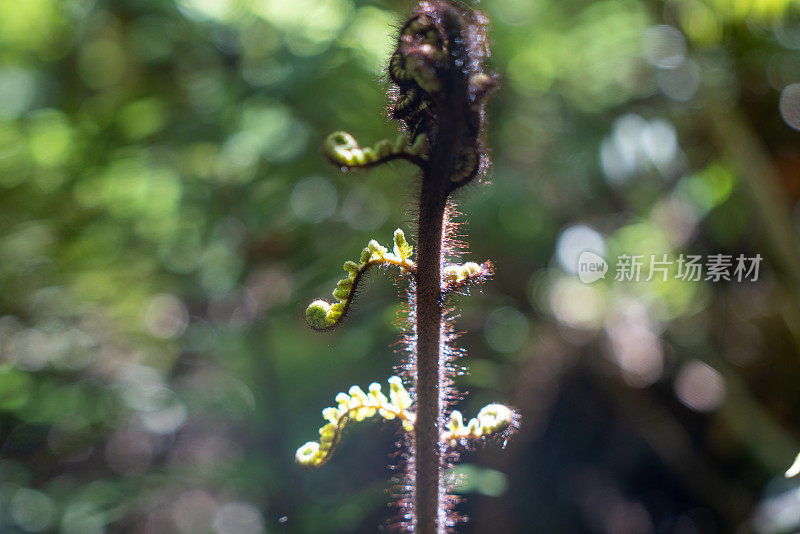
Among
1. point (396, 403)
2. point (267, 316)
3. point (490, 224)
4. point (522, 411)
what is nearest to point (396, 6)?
point (490, 224)

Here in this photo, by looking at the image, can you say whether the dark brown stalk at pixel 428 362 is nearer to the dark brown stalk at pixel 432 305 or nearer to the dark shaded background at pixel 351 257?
the dark brown stalk at pixel 432 305

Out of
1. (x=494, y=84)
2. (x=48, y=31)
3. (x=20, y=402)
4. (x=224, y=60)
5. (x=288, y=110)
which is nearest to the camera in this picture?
(x=494, y=84)

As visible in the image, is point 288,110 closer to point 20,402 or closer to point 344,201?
point 344,201

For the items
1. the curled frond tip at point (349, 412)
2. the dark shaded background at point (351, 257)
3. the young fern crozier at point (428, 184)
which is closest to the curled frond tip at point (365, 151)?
the young fern crozier at point (428, 184)

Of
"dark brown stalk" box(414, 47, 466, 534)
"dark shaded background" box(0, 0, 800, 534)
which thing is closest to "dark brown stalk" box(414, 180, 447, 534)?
"dark brown stalk" box(414, 47, 466, 534)

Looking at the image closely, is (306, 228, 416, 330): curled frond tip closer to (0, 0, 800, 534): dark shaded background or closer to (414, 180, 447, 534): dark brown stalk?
(414, 180, 447, 534): dark brown stalk

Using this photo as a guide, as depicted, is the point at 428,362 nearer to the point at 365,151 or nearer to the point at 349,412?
the point at 349,412
